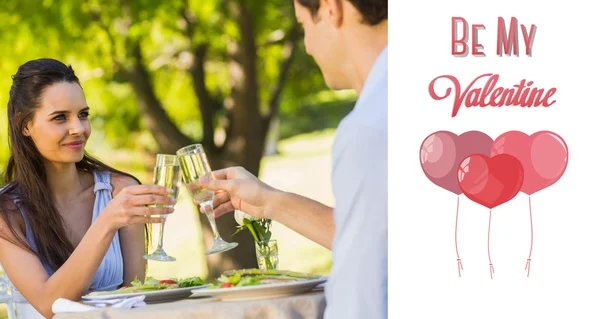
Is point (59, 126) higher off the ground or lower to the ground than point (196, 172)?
higher

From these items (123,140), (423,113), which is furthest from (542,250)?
(123,140)

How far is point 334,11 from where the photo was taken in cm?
209

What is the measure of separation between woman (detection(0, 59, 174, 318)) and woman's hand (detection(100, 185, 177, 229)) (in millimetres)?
552

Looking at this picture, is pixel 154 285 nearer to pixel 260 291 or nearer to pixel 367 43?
pixel 260 291

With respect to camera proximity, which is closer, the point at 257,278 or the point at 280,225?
the point at 257,278

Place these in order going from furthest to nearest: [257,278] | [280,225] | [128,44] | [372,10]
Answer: [280,225] < [128,44] < [257,278] < [372,10]

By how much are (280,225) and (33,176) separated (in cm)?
1230

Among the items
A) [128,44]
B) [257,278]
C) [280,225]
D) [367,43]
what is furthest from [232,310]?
[280,225]

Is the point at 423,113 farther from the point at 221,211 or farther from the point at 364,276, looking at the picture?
the point at 221,211

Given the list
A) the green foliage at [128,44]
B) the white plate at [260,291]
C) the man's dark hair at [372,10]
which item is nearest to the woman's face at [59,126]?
the white plate at [260,291]

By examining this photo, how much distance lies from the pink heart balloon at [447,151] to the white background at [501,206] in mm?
12

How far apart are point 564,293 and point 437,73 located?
1.61ft

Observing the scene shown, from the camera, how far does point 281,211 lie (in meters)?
2.75

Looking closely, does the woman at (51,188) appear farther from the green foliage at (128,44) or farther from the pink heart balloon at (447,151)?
the green foliage at (128,44)
